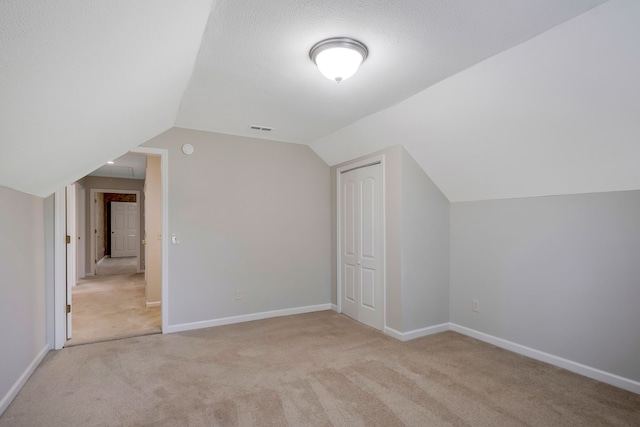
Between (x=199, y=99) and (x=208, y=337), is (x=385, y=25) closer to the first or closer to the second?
(x=199, y=99)

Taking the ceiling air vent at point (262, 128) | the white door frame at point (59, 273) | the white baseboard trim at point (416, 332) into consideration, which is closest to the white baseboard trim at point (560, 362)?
the white baseboard trim at point (416, 332)

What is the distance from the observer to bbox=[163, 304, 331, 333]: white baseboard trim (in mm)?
3682

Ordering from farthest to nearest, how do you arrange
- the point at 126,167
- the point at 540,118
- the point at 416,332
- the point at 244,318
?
the point at 126,167 < the point at 244,318 < the point at 416,332 < the point at 540,118

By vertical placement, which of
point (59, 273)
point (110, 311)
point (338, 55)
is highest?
point (338, 55)

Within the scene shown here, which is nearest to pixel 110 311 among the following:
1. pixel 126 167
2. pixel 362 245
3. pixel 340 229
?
pixel 126 167

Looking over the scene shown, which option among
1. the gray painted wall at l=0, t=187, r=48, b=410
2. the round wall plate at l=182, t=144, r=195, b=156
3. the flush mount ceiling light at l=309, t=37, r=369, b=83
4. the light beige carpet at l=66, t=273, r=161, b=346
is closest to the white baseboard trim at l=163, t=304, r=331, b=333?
the light beige carpet at l=66, t=273, r=161, b=346

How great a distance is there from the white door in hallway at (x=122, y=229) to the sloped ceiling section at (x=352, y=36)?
9930mm

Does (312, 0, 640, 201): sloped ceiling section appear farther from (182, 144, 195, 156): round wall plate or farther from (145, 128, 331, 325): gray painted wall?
(182, 144, 195, 156): round wall plate

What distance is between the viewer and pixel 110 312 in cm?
447

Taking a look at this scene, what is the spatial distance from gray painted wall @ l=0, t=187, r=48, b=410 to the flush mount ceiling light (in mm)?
2296

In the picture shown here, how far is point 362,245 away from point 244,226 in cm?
150

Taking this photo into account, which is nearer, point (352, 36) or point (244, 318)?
point (352, 36)

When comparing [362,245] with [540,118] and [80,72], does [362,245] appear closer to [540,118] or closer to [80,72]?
[540,118]

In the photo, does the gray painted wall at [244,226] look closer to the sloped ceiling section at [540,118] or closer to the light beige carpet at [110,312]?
the light beige carpet at [110,312]
